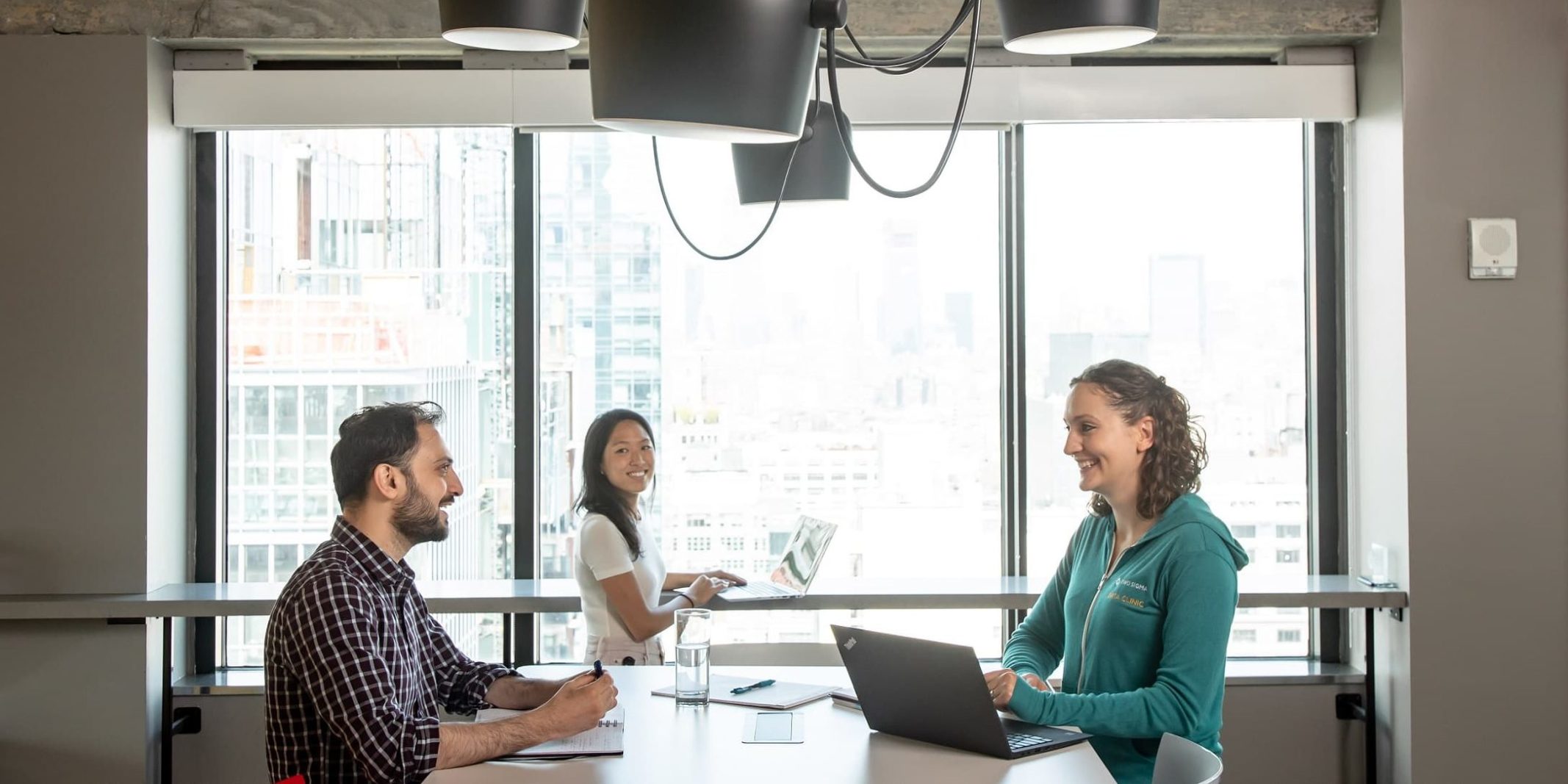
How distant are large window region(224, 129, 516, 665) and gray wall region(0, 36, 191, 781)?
373 mm

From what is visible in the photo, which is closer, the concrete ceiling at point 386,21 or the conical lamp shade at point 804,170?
the conical lamp shade at point 804,170

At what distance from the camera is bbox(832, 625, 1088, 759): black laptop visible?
7.07ft

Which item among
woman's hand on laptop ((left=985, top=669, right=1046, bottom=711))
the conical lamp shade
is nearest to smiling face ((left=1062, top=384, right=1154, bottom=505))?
woman's hand on laptop ((left=985, top=669, right=1046, bottom=711))

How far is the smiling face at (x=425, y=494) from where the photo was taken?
8.09ft

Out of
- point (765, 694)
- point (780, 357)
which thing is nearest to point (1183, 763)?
point (765, 694)

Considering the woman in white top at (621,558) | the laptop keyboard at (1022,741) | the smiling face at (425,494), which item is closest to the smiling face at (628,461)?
the woman in white top at (621,558)

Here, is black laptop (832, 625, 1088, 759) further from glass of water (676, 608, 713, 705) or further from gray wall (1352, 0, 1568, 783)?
→ gray wall (1352, 0, 1568, 783)

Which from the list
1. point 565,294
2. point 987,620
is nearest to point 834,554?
point 987,620

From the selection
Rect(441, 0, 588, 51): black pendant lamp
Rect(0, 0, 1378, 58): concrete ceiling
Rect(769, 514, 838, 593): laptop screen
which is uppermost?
Rect(0, 0, 1378, 58): concrete ceiling

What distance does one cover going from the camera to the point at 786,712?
2.49m

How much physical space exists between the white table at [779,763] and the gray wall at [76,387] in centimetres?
228

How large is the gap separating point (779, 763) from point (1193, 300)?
2.68 meters

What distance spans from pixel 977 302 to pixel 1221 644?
2018 millimetres

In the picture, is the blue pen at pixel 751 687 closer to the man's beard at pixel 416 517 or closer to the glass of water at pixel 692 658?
the glass of water at pixel 692 658
